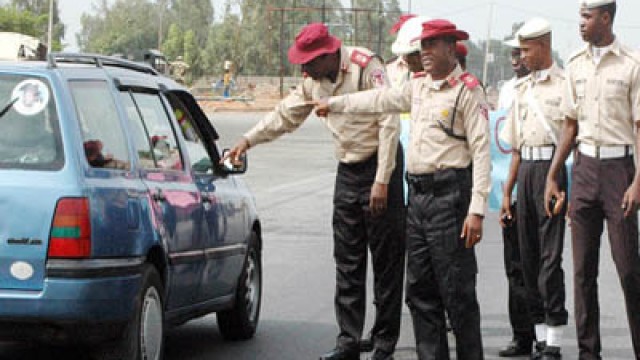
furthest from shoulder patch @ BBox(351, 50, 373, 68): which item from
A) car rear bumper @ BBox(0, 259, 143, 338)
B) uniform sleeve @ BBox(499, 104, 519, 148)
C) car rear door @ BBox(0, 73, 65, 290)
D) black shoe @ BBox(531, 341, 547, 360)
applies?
car rear bumper @ BBox(0, 259, 143, 338)

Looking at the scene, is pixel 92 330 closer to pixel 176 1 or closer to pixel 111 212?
pixel 111 212

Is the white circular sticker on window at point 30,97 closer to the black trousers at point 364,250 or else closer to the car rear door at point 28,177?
the car rear door at point 28,177

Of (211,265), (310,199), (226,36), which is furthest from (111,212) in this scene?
(226,36)

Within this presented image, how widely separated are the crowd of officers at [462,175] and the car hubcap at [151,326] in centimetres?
116

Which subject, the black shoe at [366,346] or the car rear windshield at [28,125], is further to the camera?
the black shoe at [366,346]

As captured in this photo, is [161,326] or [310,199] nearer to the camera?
[161,326]

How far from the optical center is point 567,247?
1548 cm

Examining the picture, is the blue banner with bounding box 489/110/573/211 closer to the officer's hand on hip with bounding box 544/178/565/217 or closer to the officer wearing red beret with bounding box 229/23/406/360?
the officer wearing red beret with bounding box 229/23/406/360

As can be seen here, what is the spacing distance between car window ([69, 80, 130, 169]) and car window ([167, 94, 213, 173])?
1.14 metres

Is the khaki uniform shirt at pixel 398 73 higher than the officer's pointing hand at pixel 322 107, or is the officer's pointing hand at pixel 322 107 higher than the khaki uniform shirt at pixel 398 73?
the officer's pointing hand at pixel 322 107

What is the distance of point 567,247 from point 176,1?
182 m

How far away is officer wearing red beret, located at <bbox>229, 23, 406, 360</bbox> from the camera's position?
346 inches

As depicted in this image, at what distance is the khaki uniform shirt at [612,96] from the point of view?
8047 mm

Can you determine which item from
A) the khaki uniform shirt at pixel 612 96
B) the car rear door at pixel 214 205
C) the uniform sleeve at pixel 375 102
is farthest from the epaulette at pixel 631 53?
the car rear door at pixel 214 205
